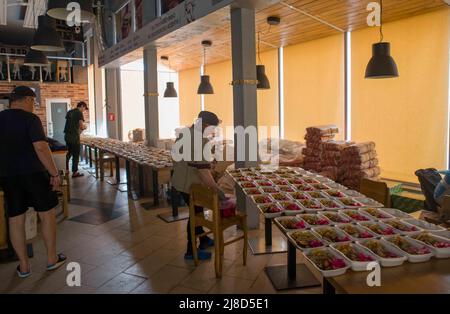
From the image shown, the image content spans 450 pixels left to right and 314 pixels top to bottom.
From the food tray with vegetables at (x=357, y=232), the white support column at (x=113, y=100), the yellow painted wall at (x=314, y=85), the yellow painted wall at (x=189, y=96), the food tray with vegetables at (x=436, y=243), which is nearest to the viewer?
the food tray with vegetables at (x=436, y=243)

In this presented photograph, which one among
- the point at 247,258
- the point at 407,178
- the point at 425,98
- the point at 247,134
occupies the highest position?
the point at 425,98

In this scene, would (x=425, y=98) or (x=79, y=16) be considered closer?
(x=79, y=16)

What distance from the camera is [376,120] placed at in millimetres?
5887

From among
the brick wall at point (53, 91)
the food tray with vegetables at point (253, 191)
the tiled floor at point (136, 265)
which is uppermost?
the brick wall at point (53, 91)

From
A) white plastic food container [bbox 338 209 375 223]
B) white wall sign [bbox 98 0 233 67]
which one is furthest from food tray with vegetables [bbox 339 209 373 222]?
white wall sign [bbox 98 0 233 67]

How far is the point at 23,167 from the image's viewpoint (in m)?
3.18

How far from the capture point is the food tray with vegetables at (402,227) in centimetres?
212

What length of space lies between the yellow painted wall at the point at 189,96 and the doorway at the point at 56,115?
3.52 metres

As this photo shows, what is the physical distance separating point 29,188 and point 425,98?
16.3 ft

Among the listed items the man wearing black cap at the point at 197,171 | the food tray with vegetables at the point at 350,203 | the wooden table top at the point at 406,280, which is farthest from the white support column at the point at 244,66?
the wooden table top at the point at 406,280

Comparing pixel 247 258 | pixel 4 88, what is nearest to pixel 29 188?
pixel 247 258

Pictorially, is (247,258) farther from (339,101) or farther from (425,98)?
(339,101)

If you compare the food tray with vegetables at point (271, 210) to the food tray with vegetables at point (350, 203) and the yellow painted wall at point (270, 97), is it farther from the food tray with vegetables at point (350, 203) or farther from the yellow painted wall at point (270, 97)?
the yellow painted wall at point (270, 97)

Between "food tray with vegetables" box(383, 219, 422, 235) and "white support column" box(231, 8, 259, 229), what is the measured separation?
7.42 feet
